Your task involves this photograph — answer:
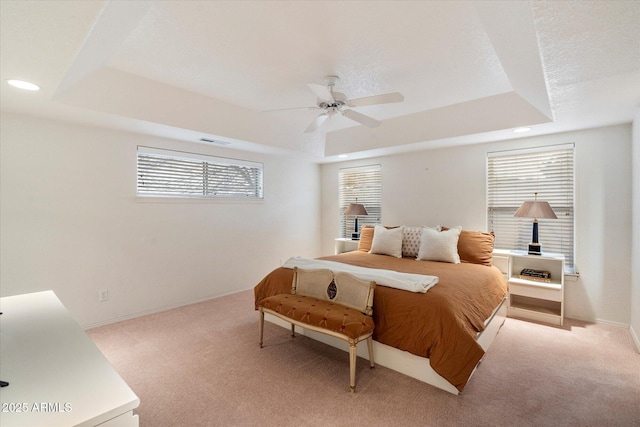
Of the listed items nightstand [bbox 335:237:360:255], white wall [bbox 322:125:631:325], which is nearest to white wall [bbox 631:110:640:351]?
white wall [bbox 322:125:631:325]

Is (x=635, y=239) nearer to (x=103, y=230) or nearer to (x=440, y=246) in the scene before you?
(x=440, y=246)

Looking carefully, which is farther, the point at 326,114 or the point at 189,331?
the point at 189,331

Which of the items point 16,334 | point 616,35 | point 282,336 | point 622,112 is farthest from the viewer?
point 282,336

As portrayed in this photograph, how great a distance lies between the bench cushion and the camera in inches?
85.1

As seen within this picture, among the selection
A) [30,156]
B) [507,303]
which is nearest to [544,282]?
[507,303]

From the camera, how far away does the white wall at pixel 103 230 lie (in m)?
2.89

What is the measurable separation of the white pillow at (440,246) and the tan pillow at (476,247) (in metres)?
0.09

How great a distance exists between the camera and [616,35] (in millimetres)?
1509

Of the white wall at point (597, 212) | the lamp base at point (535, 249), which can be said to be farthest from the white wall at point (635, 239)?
the lamp base at point (535, 249)

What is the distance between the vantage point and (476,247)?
11.9 ft

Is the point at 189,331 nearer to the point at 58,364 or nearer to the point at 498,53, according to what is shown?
the point at 58,364

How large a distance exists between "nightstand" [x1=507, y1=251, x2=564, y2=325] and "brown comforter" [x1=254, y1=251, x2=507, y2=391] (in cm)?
68

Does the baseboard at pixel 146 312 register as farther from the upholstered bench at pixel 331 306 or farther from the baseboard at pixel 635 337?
the baseboard at pixel 635 337

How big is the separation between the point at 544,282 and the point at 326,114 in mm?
3096
